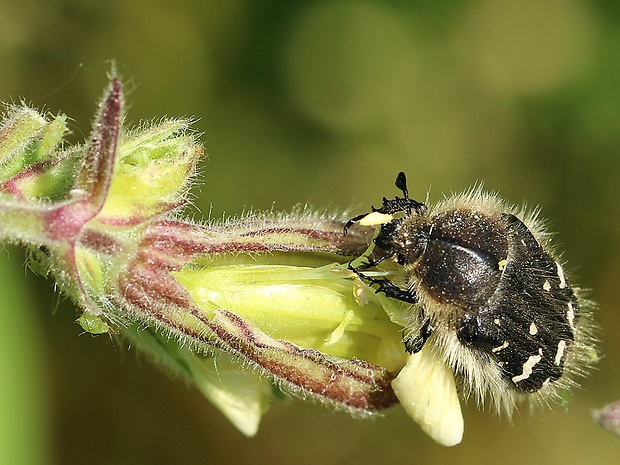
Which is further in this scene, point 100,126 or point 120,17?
point 120,17

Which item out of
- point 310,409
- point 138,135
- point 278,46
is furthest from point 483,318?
point 278,46

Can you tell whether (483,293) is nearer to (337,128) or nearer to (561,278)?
(561,278)

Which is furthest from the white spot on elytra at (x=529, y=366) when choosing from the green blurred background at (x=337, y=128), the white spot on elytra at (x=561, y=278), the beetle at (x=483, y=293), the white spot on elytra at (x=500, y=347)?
the green blurred background at (x=337, y=128)

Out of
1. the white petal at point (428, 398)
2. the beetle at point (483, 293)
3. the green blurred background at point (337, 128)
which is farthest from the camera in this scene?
the green blurred background at point (337, 128)

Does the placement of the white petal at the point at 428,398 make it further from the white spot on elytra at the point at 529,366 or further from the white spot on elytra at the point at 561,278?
the white spot on elytra at the point at 561,278

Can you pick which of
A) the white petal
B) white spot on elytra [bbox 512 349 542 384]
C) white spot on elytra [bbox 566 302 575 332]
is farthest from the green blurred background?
white spot on elytra [bbox 566 302 575 332]

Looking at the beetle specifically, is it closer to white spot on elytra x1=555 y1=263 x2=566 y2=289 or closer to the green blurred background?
white spot on elytra x1=555 y1=263 x2=566 y2=289

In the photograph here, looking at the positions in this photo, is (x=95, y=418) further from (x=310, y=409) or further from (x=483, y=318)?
(x=483, y=318)
